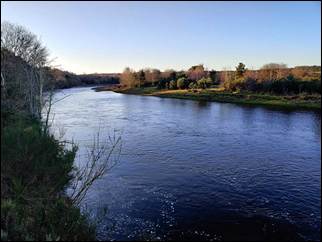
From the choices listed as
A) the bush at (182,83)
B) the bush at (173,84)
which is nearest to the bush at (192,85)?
the bush at (182,83)

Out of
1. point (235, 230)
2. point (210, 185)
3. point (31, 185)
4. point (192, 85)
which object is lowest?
point (235, 230)

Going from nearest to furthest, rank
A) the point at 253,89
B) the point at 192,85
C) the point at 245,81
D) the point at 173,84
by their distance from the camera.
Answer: the point at 253,89 < the point at 245,81 < the point at 192,85 < the point at 173,84

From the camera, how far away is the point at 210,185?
18.5 metres

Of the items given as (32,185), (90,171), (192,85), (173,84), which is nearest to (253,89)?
(192,85)

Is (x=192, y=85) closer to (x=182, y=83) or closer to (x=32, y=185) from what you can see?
(x=182, y=83)

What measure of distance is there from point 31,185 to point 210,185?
35.5 ft

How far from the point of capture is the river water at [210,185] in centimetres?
1403

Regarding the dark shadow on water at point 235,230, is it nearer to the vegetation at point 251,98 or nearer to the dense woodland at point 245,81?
the vegetation at point 251,98

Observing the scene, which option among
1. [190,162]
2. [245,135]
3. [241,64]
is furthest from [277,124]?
[241,64]

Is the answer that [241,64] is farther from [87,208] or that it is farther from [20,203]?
[20,203]

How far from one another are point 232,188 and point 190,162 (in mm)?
4949

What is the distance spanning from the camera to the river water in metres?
14.0

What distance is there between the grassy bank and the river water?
2.47 m

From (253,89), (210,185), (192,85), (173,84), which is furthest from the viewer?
(173,84)
